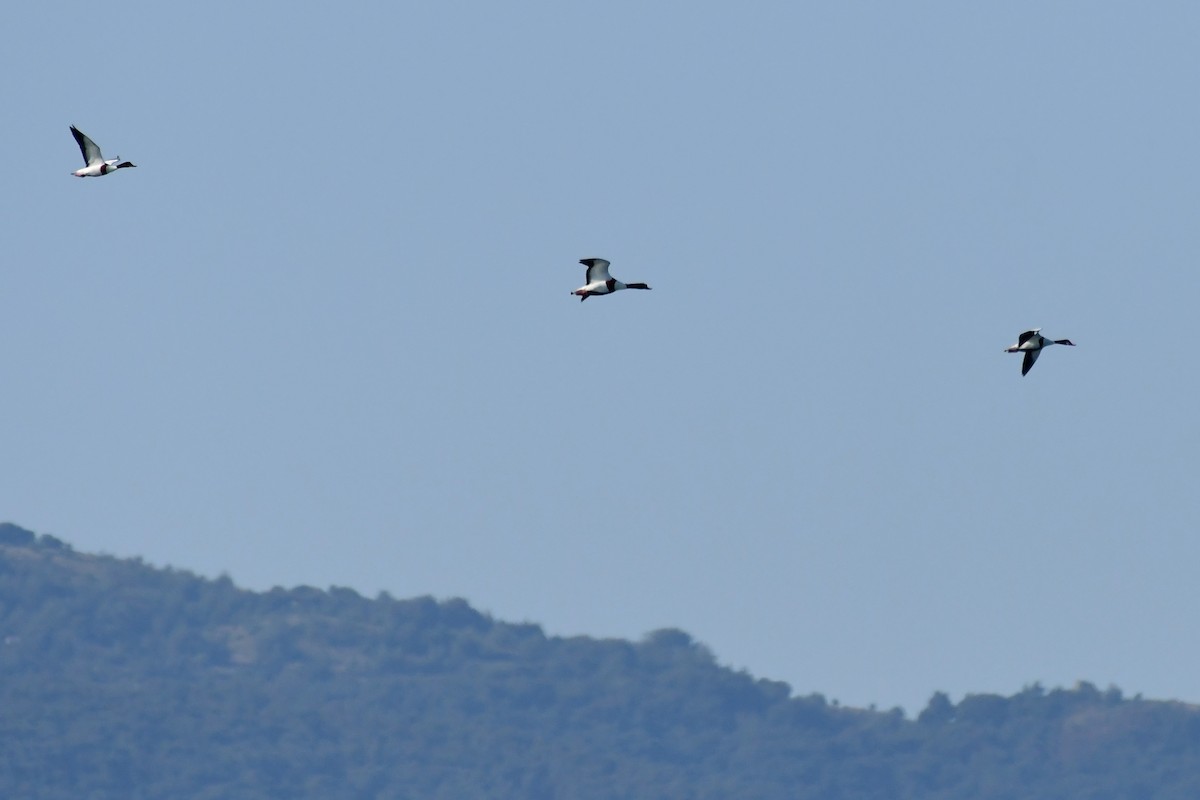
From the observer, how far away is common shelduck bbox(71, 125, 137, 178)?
65875mm

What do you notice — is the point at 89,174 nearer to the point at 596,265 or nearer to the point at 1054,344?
the point at 596,265

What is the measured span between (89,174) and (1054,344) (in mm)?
27434

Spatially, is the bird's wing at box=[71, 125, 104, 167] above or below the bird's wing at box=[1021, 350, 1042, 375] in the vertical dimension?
above

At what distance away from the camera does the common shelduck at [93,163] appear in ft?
216

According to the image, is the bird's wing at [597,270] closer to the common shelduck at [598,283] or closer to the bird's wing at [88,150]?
the common shelduck at [598,283]

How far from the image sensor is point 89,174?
216ft

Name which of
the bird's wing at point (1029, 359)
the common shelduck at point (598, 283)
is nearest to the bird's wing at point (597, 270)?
the common shelduck at point (598, 283)

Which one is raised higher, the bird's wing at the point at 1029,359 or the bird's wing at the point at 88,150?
the bird's wing at the point at 88,150

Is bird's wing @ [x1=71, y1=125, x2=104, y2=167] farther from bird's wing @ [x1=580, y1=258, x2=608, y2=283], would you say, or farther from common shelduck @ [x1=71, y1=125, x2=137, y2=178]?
bird's wing @ [x1=580, y1=258, x2=608, y2=283]

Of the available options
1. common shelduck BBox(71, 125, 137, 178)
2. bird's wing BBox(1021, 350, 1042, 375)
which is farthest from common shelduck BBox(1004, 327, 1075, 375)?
common shelduck BBox(71, 125, 137, 178)

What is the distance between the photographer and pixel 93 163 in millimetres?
66500

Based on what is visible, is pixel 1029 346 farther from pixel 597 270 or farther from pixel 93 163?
pixel 93 163

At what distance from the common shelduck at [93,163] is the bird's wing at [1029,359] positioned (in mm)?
23781

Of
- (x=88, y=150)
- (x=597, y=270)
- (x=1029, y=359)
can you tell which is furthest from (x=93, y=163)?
(x=1029, y=359)
